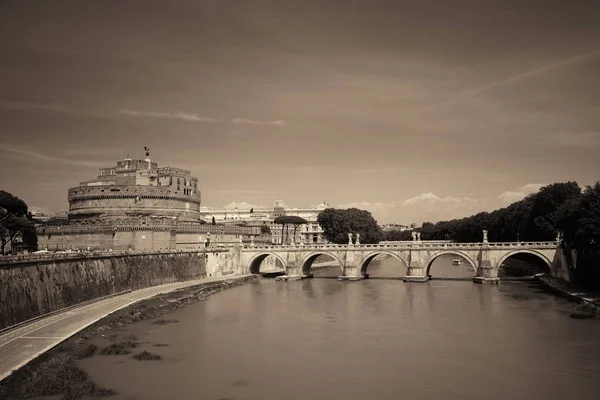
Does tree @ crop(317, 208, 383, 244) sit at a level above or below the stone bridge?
above

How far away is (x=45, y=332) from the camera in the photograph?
1072 inches

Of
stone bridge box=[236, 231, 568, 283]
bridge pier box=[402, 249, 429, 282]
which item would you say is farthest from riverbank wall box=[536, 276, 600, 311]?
bridge pier box=[402, 249, 429, 282]

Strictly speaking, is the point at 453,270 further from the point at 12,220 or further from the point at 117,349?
the point at 117,349

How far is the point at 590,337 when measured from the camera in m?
30.0

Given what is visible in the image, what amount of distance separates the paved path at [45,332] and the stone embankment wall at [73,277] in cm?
86

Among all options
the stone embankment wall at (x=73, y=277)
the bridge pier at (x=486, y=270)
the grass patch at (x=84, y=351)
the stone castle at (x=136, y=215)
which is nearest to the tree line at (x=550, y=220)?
the bridge pier at (x=486, y=270)

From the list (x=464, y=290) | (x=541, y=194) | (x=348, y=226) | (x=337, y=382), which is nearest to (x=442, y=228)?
(x=348, y=226)

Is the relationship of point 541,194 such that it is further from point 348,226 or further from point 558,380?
point 558,380

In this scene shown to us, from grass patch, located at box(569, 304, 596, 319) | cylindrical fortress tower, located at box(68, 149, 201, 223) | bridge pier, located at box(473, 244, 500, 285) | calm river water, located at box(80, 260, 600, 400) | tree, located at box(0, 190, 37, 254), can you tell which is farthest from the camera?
cylindrical fortress tower, located at box(68, 149, 201, 223)

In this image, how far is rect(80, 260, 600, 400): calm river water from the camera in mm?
22172

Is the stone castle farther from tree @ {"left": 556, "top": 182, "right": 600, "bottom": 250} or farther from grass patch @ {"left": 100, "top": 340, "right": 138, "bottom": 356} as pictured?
tree @ {"left": 556, "top": 182, "right": 600, "bottom": 250}

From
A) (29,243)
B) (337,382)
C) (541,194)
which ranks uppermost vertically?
(541,194)

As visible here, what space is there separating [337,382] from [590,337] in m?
15.4

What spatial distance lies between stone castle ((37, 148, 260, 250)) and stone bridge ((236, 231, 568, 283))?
29.1ft
